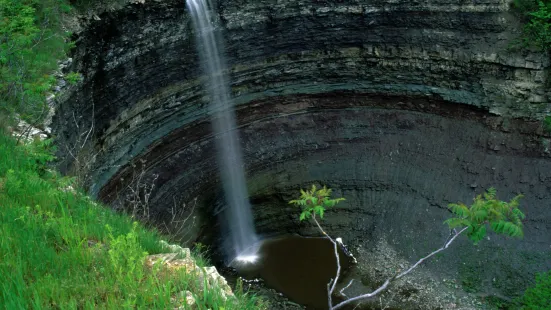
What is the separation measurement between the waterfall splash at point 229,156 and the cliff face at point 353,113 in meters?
0.38

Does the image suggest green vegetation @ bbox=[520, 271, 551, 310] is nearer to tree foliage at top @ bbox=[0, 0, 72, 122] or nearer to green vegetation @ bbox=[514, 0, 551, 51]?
green vegetation @ bbox=[514, 0, 551, 51]

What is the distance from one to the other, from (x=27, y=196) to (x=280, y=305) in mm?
9861

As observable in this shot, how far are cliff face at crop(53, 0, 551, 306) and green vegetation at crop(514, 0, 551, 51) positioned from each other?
0.40m

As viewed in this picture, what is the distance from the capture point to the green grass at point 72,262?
12.4 ft

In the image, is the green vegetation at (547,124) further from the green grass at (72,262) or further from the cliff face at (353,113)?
the green grass at (72,262)

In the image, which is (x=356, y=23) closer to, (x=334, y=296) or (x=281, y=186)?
(x=281, y=186)

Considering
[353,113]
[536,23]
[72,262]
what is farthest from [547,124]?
[72,262]

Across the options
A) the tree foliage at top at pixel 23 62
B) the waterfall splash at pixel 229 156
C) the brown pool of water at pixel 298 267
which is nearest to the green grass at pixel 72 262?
the tree foliage at top at pixel 23 62

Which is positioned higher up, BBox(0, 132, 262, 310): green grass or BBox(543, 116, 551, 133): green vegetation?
BBox(0, 132, 262, 310): green grass

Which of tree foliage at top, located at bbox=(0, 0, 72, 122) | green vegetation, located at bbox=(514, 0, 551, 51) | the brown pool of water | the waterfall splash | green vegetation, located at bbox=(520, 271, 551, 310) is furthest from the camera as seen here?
the waterfall splash

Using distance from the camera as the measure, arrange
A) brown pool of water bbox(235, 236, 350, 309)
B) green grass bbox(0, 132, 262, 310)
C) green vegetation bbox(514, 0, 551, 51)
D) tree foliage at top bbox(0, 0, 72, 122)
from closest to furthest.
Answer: green grass bbox(0, 132, 262, 310) → tree foliage at top bbox(0, 0, 72, 122) → brown pool of water bbox(235, 236, 350, 309) → green vegetation bbox(514, 0, 551, 51)

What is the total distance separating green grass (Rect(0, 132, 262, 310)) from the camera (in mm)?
3789

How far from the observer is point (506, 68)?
51.6ft

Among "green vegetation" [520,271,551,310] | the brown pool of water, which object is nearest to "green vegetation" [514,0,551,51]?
"green vegetation" [520,271,551,310]
